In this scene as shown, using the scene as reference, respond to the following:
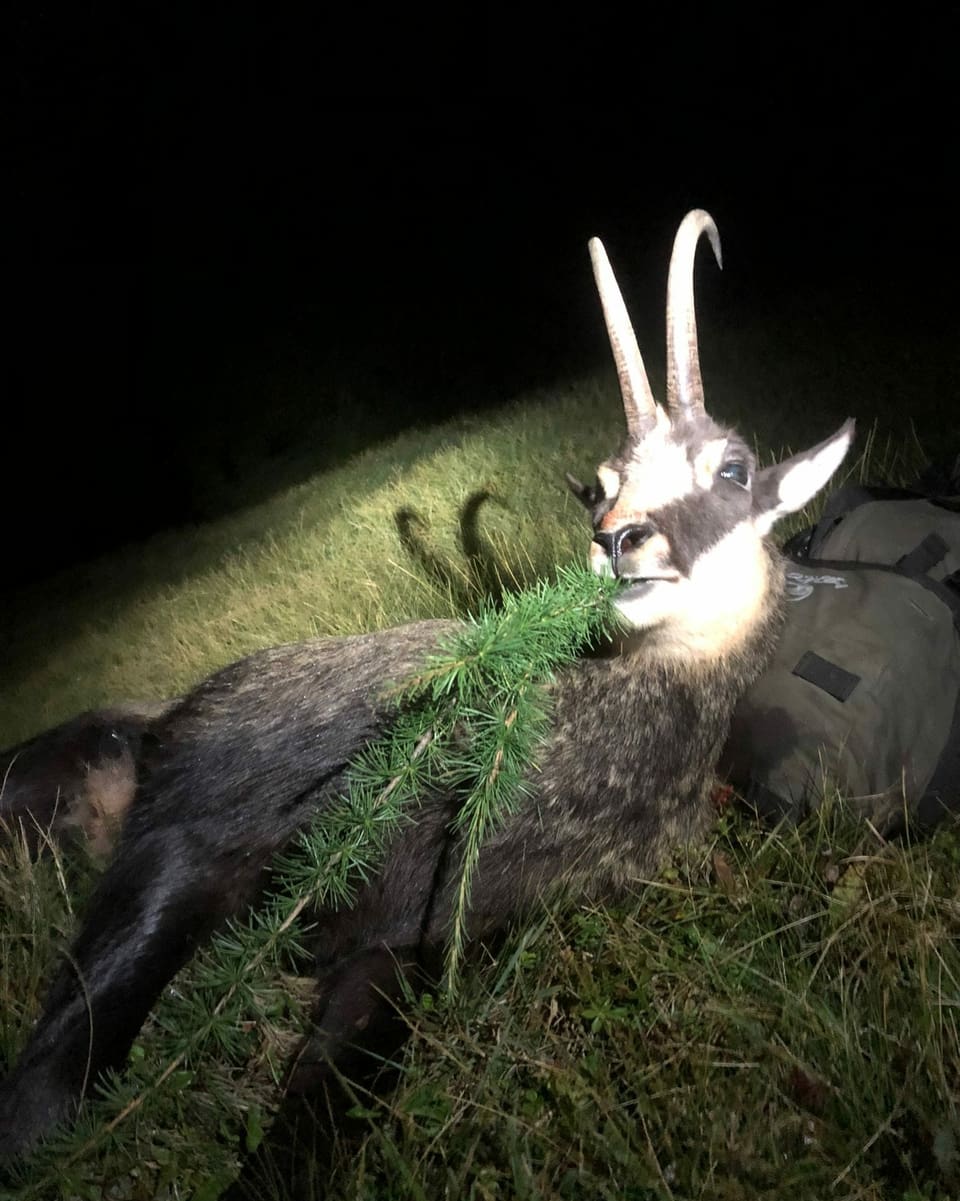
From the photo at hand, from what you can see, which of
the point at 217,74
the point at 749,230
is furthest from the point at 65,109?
the point at 749,230

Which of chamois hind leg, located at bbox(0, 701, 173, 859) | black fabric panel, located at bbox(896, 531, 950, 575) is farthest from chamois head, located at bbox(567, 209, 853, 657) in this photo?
chamois hind leg, located at bbox(0, 701, 173, 859)

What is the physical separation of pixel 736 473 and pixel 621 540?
50 cm

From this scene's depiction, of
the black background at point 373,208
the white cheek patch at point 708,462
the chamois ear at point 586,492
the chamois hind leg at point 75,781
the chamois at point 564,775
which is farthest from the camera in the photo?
the black background at point 373,208

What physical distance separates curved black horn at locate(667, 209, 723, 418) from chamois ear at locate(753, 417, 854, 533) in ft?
0.87

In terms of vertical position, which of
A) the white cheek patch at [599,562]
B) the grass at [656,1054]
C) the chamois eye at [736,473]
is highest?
the white cheek patch at [599,562]

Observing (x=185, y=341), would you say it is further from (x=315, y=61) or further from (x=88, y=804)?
(x=88, y=804)

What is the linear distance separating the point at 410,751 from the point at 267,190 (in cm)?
735

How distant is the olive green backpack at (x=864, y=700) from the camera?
7.17 feet

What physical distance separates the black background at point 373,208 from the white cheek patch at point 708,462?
4505mm

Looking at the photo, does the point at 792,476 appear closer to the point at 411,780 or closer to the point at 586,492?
the point at 586,492

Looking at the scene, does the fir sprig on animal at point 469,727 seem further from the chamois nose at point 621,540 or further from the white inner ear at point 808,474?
the white inner ear at point 808,474

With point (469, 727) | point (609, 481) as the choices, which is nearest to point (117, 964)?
point (469, 727)

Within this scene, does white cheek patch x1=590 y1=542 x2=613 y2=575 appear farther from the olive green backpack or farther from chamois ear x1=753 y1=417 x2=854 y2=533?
the olive green backpack

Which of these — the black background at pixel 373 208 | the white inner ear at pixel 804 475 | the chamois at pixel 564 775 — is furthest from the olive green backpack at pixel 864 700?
the black background at pixel 373 208
